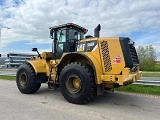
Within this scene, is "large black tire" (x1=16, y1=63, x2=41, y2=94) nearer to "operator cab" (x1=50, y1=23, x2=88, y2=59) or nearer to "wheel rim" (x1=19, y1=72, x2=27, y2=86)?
"wheel rim" (x1=19, y1=72, x2=27, y2=86)

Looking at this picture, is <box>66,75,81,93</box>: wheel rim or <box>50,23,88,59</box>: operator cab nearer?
<box>66,75,81,93</box>: wheel rim

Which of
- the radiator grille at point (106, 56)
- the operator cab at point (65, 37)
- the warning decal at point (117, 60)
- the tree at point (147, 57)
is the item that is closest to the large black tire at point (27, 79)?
the operator cab at point (65, 37)

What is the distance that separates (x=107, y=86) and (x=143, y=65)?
2716cm

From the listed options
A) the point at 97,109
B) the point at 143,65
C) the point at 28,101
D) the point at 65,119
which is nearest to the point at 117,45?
the point at 97,109

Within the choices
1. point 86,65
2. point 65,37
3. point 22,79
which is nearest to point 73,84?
point 86,65

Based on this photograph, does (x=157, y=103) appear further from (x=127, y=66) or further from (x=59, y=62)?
(x=59, y=62)

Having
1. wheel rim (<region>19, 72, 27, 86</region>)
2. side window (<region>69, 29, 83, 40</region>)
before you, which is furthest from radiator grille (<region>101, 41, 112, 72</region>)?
wheel rim (<region>19, 72, 27, 86</region>)

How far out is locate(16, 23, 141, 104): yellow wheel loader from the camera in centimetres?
666

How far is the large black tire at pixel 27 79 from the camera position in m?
8.72

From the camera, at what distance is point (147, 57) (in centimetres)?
3325

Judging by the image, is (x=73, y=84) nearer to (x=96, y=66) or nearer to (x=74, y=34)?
(x=96, y=66)

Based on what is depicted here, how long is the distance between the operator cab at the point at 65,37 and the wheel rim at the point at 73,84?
1275 millimetres

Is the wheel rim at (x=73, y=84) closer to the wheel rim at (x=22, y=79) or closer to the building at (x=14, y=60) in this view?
the wheel rim at (x=22, y=79)

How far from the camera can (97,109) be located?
6375 mm
